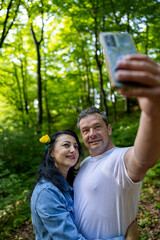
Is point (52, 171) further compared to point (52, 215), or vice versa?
point (52, 171)

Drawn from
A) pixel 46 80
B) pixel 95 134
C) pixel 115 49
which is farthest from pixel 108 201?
pixel 46 80

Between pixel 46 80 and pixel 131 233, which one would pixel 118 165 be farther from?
pixel 46 80

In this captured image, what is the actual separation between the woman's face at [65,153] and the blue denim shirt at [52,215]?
14.5 inches

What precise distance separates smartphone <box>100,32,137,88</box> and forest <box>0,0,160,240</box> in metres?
2.31

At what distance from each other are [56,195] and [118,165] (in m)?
0.69

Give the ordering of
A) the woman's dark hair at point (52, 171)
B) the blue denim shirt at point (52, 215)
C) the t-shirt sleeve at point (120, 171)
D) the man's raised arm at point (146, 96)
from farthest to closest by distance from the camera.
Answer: the woman's dark hair at point (52, 171) → the blue denim shirt at point (52, 215) → the t-shirt sleeve at point (120, 171) → the man's raised arm at point (146, 96)

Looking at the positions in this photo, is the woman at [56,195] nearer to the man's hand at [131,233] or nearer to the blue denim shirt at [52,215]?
the blue denim shirt at [52,215]

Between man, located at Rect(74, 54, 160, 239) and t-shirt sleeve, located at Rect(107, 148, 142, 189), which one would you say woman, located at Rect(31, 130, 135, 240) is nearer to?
man, located at Rect(74, 54, 160, 239)

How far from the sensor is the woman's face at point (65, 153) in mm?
2178

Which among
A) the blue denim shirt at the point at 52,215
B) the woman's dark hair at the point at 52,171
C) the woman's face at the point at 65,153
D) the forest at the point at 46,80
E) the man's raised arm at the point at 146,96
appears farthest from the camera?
the forest at the point at 46,80

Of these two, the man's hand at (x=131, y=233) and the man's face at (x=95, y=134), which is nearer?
the man's hand at (x=131, y=233)

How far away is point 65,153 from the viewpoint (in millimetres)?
2178

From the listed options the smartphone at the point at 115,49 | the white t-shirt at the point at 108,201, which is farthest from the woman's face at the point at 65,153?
the smartphone at the point at 115,49

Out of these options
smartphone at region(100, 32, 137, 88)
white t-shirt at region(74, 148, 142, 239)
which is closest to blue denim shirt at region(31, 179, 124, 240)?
white t-shirt at region(74, 148, 142, 239)
